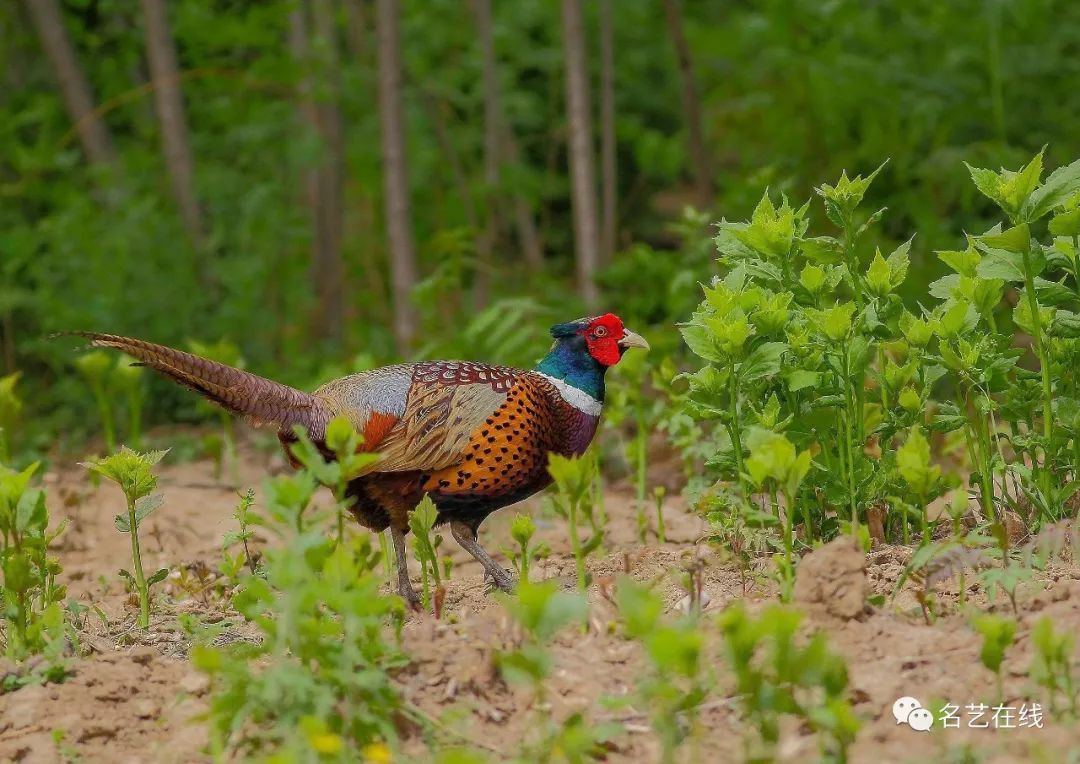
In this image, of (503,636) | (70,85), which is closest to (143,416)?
(70,85)

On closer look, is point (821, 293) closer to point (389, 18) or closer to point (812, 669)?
point (812, 669)

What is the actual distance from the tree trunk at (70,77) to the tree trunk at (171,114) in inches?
18.4

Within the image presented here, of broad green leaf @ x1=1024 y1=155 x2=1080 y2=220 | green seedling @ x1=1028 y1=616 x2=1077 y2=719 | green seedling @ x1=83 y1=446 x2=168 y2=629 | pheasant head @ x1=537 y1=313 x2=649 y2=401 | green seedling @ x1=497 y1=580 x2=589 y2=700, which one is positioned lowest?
green seedling @ x1=1028 y1=616 x2=1077 y2=719

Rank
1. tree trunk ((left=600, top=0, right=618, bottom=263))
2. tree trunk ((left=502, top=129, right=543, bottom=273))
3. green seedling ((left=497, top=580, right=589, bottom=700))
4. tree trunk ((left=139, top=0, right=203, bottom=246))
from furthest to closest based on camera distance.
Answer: tree trunk ((left=502, top=129, right=543, bottom=273))
tree trunk ((left=600, top=0, right=618, bottom=263))
tree trunk ((left=139, top=0, right=203, bottom=246))
green seedling ((left=497, top=580, right=589, bottom=700))

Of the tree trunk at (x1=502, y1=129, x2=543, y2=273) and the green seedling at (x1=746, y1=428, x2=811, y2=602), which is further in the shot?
the tree trunk at (x1=502, y1=129, x2=543, y2=273)

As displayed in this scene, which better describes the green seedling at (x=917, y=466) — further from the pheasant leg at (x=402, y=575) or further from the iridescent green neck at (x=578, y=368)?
the pheasant leg at (x=402, y=575)

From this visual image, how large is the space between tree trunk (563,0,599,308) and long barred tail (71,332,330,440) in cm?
360

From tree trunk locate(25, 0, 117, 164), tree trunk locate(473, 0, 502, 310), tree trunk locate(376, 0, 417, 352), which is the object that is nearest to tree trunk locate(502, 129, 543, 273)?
tree trunk locate(473, 0, 502, 310)

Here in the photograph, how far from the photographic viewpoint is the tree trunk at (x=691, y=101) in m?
8.29

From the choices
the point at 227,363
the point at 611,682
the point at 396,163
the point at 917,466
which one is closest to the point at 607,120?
the point at 396,163

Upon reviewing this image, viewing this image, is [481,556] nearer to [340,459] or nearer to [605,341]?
[605,341]

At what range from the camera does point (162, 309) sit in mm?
8328

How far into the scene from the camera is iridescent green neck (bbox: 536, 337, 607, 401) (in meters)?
4.99

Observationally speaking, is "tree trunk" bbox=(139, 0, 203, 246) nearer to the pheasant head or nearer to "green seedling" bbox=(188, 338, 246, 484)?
"green seedling" bbox=(188, 338, 246, 484)
